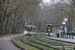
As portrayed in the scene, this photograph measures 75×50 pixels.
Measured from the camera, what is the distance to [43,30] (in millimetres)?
109625

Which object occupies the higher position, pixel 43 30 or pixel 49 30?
pixel 49 30

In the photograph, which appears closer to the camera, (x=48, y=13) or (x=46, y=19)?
(x=48, y=13)

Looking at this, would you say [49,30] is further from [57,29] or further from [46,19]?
[46,19]

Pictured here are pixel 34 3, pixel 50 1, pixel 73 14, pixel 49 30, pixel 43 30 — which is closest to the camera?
pixel 34 3

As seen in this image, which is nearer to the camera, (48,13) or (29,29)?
(29,29)

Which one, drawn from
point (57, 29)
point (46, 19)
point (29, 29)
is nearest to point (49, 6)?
point (46, 19)

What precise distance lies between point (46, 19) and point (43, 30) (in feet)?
69.8

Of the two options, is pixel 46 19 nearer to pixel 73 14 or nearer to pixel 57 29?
pixel 73 14

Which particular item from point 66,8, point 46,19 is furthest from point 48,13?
point 66,8

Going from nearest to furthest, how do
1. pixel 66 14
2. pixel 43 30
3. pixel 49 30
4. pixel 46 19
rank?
pixel 49 30, pixel 66 14, pixel 46 19, pixel 43 30

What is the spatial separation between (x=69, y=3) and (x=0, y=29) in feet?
73.1

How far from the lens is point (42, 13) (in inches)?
3243

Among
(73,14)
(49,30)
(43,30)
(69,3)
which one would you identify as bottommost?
(43,30)

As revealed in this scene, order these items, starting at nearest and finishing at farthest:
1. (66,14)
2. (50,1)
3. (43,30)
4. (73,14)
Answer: (73,14), (66,14), (50,1), (43,30)
